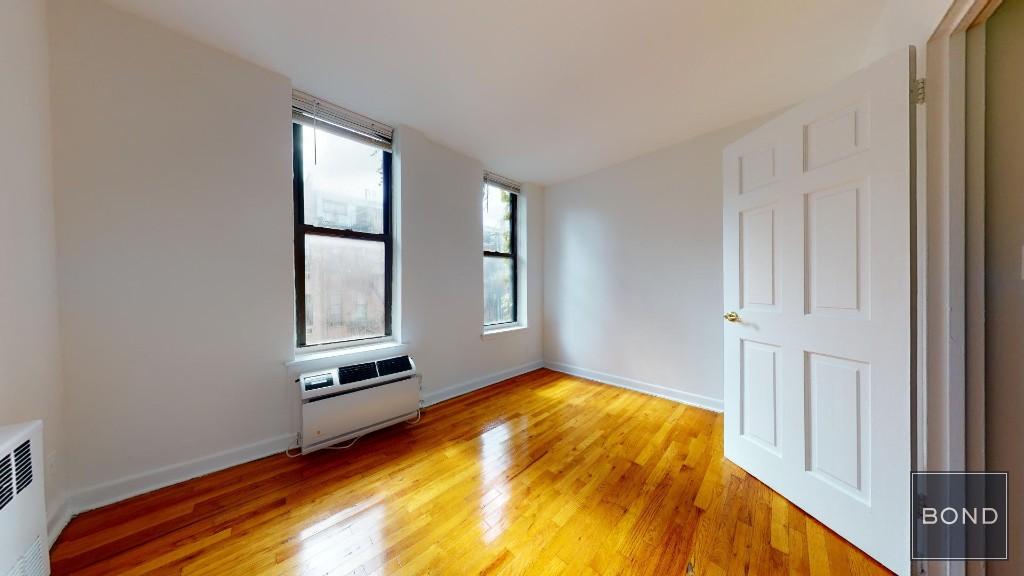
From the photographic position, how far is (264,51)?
1699 millimetres

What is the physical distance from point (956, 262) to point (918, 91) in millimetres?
615

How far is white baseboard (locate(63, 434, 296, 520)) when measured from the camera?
4.58 feet

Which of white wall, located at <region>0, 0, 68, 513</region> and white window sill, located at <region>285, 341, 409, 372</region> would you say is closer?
white wall, located at <region>0, 0, 68, 513</region>

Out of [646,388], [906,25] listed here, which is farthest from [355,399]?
[906,25]

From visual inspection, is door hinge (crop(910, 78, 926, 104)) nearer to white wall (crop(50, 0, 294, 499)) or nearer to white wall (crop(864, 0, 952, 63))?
white wall (crop(864, 0, 952, 63))

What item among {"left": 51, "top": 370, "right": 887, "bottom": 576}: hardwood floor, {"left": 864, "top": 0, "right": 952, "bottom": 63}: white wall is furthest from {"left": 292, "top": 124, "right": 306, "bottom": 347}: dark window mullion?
{"left": 864, "top": 0, "right": 952, "bottom": 63}: white wall

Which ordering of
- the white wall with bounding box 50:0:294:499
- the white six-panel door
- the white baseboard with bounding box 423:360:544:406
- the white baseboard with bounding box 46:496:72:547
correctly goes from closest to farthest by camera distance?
the white six-panel door
the white baseboard with bounding box 46:496:72:547
the white wall with bounding box 50:0:294:499
the white baseboard with bounding box 423:360:544:406

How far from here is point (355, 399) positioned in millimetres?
2012

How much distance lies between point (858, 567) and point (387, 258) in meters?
3.02

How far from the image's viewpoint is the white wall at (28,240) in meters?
1.10

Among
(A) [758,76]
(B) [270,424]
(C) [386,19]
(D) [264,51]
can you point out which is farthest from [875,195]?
(B) [270,424]

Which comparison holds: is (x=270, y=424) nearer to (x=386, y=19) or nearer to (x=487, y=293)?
(x=487, y=293)

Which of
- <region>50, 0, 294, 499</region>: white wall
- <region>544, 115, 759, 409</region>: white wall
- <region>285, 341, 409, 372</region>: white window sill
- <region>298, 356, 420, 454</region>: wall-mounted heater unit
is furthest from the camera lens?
<region>544, 115, 759, 409</region>: white wall

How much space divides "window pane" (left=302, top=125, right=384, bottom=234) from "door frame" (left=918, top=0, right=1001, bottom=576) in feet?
9.59
